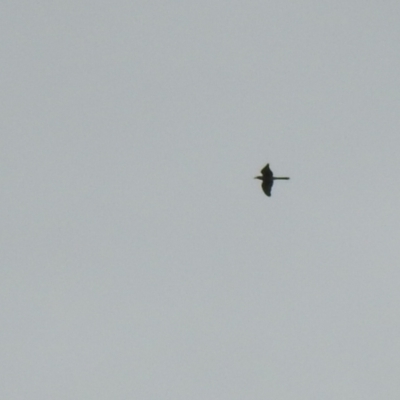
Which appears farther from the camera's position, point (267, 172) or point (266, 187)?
point (266, 187)

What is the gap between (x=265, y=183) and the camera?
60.8m

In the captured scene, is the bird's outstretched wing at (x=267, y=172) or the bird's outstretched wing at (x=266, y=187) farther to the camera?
the bird's outstretched wing at (x=266, y=187)

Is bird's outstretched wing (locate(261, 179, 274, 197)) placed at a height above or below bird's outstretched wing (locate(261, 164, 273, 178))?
below

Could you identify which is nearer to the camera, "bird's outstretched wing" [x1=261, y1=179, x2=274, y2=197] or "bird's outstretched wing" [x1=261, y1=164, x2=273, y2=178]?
"bird's outstretched wing" [x1=261, y1=164, x2=273, y2=178]

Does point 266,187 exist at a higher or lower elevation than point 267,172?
lower

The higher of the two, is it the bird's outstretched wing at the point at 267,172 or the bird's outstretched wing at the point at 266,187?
the bird's outstretched wing at the point at 267,172
